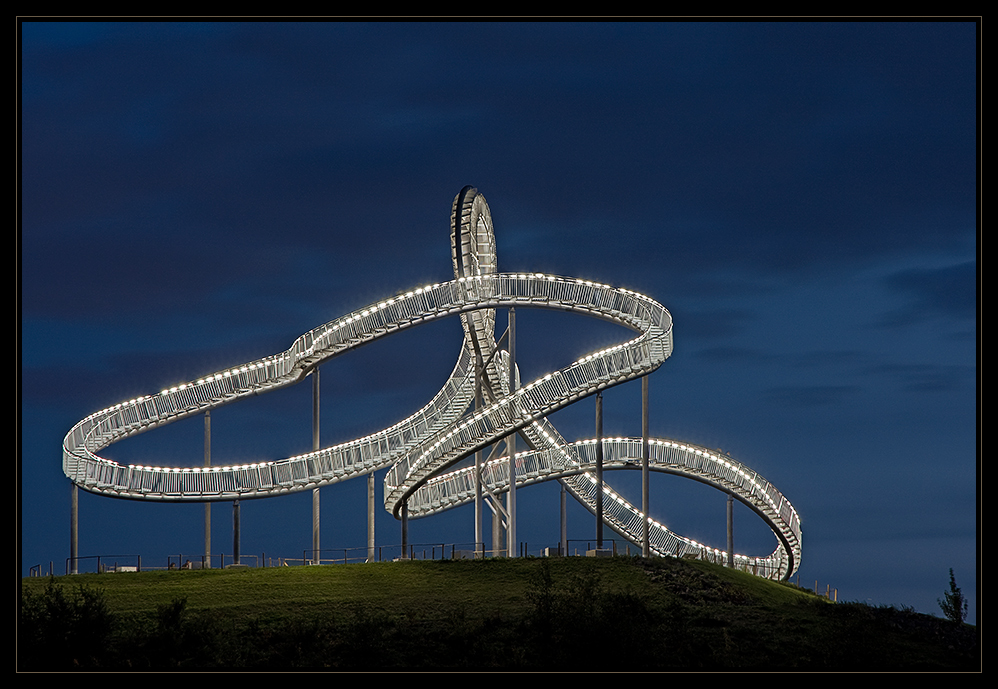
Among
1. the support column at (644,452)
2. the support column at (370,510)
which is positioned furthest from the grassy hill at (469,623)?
the support column at (370,510)

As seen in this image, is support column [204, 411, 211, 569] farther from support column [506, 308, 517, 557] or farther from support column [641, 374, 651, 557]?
support column [641, 374, 651, 557]

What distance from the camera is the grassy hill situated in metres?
35.6

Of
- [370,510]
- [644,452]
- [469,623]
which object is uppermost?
[644,452]

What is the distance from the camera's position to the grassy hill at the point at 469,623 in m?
35.6

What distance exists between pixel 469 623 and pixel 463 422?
346 inches

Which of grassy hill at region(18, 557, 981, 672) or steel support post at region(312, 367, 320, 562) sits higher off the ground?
steel support post at region(312, 367, 320, 562)

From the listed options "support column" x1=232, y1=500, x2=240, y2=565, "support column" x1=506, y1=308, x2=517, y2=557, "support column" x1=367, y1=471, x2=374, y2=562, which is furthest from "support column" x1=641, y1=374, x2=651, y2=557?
"support column" x1=232, y1=500, x2=240, y2=565

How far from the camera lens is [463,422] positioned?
45.1 m

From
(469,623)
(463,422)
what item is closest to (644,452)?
(463,422)

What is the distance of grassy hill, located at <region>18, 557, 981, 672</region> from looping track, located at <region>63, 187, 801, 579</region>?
17.4 feet

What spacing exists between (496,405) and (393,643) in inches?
401

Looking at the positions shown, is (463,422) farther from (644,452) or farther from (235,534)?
(235,534)

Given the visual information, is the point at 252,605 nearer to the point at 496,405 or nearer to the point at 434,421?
the point at 496,405

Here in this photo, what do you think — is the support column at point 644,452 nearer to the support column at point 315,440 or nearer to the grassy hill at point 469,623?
the grassy hill at point 469,623
